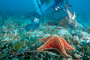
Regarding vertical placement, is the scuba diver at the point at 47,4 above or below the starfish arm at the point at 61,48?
above

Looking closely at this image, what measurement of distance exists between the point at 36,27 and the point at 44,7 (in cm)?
216

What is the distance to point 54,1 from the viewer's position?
8.41 meters

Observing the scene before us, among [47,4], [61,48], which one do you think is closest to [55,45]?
[61,48]

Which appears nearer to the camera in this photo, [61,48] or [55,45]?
[61,48]

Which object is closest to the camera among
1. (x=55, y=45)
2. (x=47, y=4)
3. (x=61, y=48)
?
(x=61, y=48)

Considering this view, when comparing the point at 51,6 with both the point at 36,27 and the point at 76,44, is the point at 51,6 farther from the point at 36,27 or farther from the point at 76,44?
→ the point at 76,44

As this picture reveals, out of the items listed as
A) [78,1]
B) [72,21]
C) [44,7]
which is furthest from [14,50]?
[78,1]

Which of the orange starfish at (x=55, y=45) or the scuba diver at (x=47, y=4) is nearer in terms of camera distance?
the orange starfish at (x=55, y=45)

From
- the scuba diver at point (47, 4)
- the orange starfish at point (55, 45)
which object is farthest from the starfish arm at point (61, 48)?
the scuba diver at point (47, 4)

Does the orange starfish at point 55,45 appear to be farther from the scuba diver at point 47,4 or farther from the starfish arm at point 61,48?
the scuba diver at point 47,4

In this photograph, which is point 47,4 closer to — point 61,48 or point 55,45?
point 55,45

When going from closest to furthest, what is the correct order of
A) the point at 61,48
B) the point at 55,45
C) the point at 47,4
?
1. the point at 61,48
2. the point at 55,45
3. the point at 47,4

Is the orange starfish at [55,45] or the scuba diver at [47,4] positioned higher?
the scuba diver at [47,4]

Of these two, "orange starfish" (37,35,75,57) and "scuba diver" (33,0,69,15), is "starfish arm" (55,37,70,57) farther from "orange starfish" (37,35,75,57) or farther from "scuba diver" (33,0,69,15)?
"scuba diver" (33,0,69,15)
